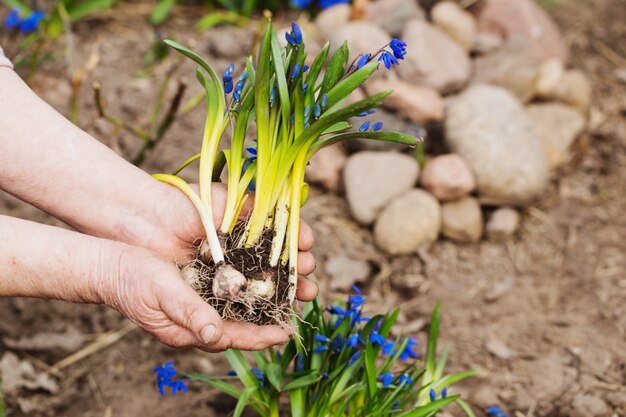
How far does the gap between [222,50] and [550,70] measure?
1.92m

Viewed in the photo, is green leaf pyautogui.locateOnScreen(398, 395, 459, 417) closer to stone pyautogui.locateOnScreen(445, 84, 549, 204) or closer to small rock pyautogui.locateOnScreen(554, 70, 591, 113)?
stone pyautogui.locateOnScreen(445, 84, 549, 204)

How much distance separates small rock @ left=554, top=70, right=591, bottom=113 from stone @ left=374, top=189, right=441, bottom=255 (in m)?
1.22

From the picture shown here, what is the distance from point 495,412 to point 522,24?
2.73 metres

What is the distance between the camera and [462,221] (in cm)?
363

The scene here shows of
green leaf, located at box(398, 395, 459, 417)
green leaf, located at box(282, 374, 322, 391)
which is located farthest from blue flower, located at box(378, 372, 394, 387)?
green leaf, located at box(282, 374, 322, 391)

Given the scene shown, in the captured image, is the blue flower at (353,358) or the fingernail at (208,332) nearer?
the fingernail at (208,332)

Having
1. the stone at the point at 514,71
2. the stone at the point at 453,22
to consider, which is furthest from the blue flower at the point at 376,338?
the stone at the point at 453,22

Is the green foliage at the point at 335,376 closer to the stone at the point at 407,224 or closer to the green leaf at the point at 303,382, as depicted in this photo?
the green leaf at the point at 303,382

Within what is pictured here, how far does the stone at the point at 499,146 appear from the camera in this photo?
3707mm

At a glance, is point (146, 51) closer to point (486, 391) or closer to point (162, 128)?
point (162, 128)

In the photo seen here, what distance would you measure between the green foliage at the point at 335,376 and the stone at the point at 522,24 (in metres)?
2.69

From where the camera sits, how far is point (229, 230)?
210 centimetres

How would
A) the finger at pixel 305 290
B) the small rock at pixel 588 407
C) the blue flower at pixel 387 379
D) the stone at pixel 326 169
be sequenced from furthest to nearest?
the stone at pixel 326 169 < the small rock at pixel 588 407 < the blue flower at pixel 387 379 < the finger at pixel 305 290

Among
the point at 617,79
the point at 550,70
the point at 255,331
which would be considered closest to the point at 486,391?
the point at 255,331
